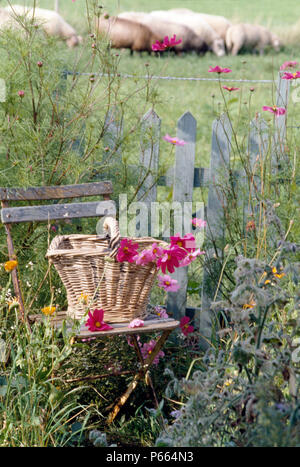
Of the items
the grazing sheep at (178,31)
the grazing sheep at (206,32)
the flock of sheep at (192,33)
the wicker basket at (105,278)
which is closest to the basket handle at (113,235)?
the wicker basket at (105,278)

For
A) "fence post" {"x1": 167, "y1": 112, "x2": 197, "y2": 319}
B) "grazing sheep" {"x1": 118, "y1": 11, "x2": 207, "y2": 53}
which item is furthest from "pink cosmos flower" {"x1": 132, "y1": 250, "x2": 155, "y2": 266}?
"grazing sheep" {"x1": 118, "y1": 11, "x2": 207, "y2": 53}

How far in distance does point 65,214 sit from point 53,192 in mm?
114

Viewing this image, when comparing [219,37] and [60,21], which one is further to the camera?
[219,37]

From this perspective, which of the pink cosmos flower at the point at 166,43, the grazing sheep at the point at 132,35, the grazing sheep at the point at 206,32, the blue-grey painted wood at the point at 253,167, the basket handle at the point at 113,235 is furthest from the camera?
the grazing sheep at the point at 206,32

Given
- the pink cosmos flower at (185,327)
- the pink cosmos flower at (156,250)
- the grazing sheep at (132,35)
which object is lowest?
the pink cosmos flower at (185,327)

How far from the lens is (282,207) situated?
9.21ft

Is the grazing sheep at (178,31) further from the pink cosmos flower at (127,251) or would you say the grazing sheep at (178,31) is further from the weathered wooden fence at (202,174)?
the pink cosmos flower at (127,251)

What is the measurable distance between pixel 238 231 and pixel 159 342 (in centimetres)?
81

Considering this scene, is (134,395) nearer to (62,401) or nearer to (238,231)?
(62,401)

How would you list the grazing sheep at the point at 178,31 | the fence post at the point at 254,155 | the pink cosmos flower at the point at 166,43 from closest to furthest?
the pink cosmos flower at the point at 166,43, the fence post at the point at 254,155, the grazing sheep at the point at 178,31

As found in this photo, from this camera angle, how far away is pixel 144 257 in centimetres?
233

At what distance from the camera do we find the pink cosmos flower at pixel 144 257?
232cm
